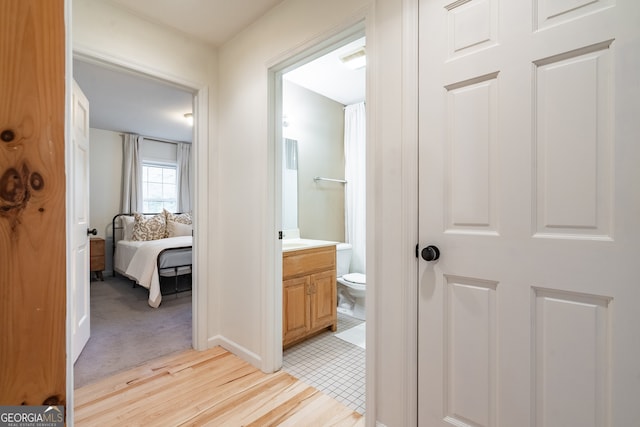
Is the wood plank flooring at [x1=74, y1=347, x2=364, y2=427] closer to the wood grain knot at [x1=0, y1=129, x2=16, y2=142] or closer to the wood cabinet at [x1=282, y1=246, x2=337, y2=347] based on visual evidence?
the wood cabinet at [x1=282, y1=246, x2=337, y2=347]

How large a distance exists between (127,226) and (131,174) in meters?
0.97

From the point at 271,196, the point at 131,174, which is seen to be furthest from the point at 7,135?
the point at 131,174

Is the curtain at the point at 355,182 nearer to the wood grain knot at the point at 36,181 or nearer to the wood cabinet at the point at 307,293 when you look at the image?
the wood cabinet at the point at 307,293

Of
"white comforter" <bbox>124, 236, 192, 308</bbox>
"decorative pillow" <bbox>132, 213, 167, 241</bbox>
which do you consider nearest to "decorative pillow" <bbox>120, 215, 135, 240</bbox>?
"decorative pillow" <bbox>132, 213, 167, 241</bbox>

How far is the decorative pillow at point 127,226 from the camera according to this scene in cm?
486

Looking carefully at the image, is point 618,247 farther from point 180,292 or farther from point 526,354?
point 180,292

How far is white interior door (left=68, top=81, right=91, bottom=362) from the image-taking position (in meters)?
2.10

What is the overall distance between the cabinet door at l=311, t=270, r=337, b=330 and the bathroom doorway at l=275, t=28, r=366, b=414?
0.06 m

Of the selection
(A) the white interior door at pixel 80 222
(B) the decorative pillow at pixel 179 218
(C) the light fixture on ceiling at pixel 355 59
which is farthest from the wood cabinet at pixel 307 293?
(B) the decorative pillow at pixel 179 218

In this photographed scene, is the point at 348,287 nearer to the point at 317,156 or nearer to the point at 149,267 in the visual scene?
the point at 317,156

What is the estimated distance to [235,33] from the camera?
2.27 meters

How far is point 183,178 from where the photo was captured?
19.6 ft

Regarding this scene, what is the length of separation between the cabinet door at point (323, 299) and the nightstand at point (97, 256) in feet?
13.1

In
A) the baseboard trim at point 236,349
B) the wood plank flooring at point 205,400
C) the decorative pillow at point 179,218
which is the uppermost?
the decorative pillow at point 179,218
